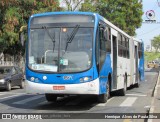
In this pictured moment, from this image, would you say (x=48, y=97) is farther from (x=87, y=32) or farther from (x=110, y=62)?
(x=87, y=32)

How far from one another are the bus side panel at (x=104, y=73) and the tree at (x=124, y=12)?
4315cm

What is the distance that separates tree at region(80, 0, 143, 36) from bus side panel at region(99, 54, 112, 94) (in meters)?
43.2

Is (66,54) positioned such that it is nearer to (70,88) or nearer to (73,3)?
(70,88)

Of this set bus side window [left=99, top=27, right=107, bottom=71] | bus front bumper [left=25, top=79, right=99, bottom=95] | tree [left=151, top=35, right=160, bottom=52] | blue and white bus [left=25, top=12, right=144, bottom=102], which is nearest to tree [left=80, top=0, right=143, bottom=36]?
bus side window [left=99, top=27, right=107, bottom=71]

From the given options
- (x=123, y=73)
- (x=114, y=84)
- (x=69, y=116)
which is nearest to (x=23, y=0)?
(x=123, y=73)

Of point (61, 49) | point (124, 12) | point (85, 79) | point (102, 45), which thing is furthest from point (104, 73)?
point (124, 12)

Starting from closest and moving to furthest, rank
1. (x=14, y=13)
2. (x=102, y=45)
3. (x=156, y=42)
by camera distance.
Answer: (x=102, y=45)
(x=14, y=13)
(x=156, y=42)

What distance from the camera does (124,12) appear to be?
198 ft

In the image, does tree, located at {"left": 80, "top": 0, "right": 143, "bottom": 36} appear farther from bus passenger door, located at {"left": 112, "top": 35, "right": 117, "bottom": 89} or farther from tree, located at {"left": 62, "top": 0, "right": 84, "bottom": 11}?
bus passenger door, located at {"left": 112, "top": 35, "right": 117, "bottom": 89}

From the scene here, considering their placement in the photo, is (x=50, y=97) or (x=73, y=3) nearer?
(x=50, y=97)

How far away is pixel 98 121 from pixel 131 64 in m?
12.1

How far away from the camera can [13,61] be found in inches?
1732

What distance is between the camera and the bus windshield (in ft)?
44.8

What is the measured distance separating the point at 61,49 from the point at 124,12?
4737cm
